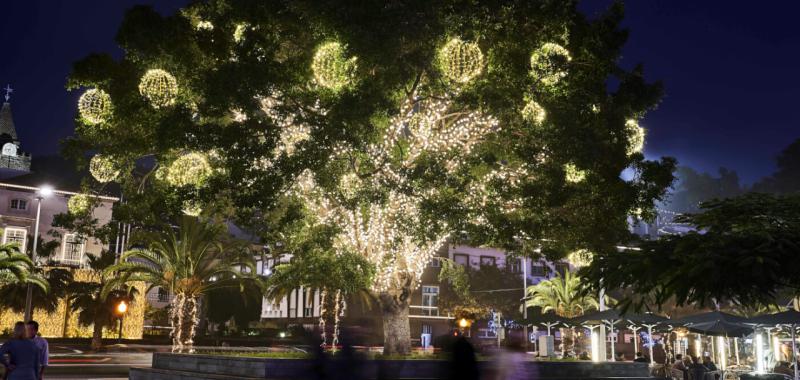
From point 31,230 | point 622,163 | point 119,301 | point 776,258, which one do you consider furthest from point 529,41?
point 31,230

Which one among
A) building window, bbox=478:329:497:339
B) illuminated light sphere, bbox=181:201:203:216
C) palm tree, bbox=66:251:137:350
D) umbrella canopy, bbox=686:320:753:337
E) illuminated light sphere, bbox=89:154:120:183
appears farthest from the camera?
building window, bbox=478:329:497:339

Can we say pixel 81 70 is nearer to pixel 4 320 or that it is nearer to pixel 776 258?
pixel 776 258

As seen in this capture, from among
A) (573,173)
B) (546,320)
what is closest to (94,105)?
(573,173)

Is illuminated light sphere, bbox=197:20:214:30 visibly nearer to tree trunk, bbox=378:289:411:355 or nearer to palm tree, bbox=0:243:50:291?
tree trunk, bbox=378:289:411:355

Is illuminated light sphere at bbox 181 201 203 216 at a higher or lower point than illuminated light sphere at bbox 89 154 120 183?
lower

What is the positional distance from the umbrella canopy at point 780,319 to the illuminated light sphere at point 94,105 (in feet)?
64.5

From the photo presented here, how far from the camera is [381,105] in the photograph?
17703 mm

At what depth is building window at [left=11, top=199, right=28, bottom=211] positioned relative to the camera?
204 ft

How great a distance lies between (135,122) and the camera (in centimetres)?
1880

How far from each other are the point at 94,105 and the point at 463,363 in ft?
38.2

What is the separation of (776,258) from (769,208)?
1254mm

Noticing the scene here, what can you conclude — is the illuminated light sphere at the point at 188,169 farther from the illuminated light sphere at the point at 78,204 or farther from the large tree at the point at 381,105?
the illuminated light sphere at the point at 78,204

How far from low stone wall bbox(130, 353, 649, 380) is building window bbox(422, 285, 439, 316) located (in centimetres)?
4499

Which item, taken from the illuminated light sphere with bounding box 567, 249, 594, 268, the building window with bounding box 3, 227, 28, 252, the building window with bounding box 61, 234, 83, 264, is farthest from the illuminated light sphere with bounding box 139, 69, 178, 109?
the building window with bounding box 3, 227, 28, 252
